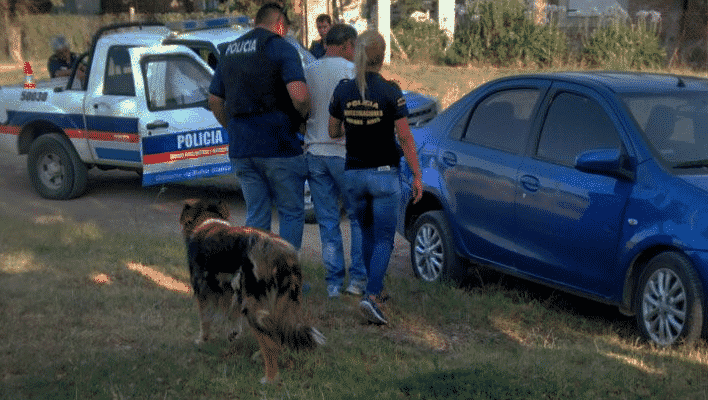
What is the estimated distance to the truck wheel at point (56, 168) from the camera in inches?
462

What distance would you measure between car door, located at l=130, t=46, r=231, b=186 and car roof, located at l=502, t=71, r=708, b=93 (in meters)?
4.56

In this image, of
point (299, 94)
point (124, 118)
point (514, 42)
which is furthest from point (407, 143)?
point (514, 42)

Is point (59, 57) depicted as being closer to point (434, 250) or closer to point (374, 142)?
point (434, 250)

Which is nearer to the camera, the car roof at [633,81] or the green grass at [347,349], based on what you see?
the green grass at [347,349]

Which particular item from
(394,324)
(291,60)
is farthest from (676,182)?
(291,60)

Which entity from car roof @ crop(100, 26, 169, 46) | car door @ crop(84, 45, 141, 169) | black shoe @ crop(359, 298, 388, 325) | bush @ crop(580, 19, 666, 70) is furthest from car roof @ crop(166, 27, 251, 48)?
bush @ crop(580, 19, 666, 70)

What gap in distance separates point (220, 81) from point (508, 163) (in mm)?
2086

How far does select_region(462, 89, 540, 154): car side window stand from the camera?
7043 mm

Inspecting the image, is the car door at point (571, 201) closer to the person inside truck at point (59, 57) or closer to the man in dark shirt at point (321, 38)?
the man in dark shirt at point (321, 38)

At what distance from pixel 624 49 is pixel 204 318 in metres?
19.8

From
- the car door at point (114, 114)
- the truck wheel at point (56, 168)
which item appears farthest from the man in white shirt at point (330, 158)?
the truck wheel at point (56, 168)

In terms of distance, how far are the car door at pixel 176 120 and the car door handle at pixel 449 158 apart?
3.77 metres

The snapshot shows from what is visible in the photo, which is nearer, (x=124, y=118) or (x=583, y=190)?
(x=583, y=190)

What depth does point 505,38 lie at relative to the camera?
24.7m
